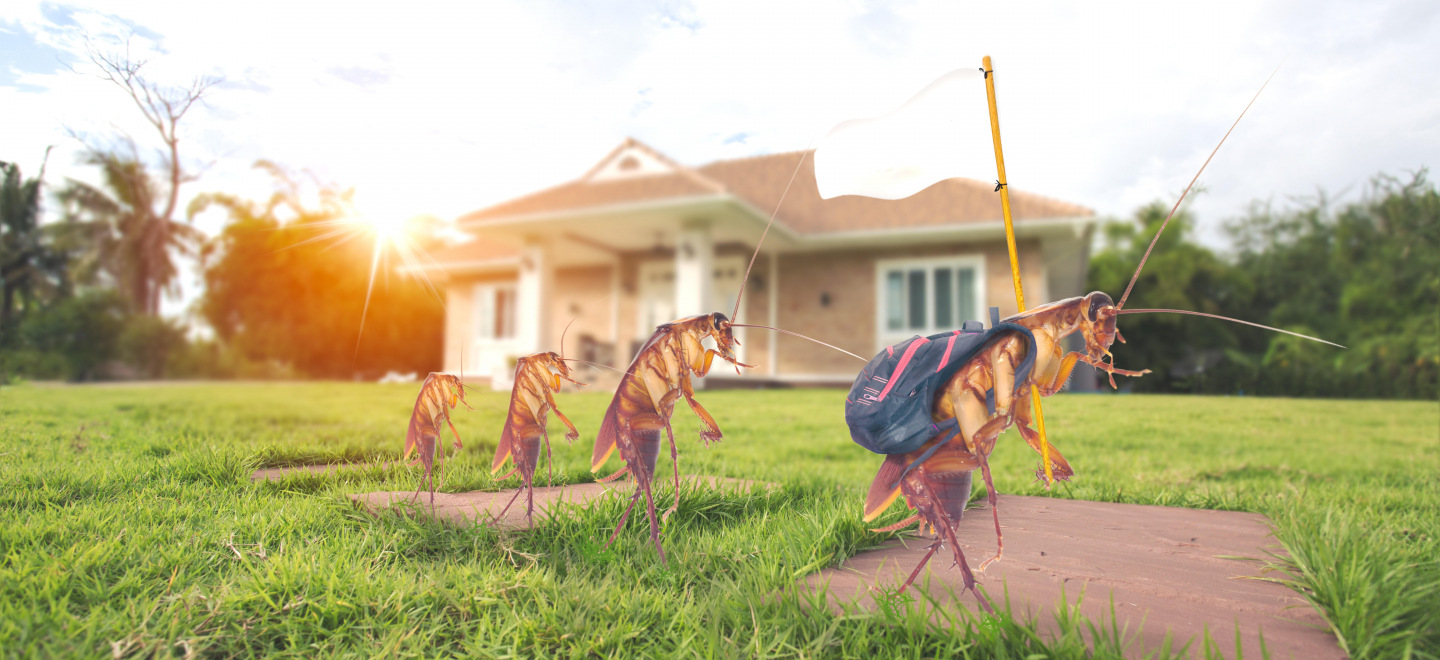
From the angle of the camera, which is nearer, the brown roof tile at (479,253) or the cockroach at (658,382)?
the cockroach at (658,382)

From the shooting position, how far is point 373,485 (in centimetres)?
270

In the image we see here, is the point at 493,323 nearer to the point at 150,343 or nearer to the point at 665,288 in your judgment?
the point at 665,288

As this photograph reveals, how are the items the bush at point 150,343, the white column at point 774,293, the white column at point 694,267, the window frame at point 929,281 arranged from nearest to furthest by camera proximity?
1. the bush at point 150,343
2. the white column at point 694,267
3. the window frame at point 929,281
4. the white column at point 774,293

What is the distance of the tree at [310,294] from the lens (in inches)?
113

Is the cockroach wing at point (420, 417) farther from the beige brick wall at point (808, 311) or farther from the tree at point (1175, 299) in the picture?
the tree at point (1175, 299)

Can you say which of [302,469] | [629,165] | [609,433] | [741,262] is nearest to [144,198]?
[302,469]

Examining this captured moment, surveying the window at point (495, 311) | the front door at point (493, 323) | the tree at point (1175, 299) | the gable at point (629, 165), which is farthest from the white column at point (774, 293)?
the tree at point (1175, 299)

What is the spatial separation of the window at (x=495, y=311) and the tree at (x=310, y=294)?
28.2ft

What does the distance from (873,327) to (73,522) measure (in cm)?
1281

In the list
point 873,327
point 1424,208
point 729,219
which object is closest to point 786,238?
point 729,219

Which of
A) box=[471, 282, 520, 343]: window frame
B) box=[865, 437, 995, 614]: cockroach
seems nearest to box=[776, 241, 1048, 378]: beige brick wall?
box=[471, 282, 520, 343]: window frame

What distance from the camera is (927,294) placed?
13.3 meters

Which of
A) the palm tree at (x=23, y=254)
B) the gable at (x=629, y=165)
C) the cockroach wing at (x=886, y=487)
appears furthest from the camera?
the gable at (x=629, y=165)

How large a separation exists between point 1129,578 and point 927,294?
38.4ft
